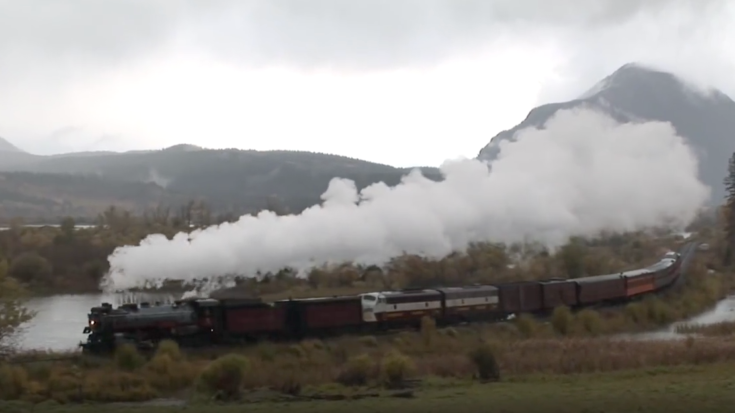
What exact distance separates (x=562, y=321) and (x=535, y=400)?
80.1ft

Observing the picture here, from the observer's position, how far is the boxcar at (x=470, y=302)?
46281 mm

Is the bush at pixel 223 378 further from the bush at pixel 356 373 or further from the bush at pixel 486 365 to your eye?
the bush at pixel 486 365

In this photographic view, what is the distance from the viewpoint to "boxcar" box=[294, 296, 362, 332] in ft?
135

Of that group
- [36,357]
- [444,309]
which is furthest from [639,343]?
[36,357]

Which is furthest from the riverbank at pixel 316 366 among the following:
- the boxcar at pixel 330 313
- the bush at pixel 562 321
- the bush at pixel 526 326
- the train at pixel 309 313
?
the bush at pixel 562 321

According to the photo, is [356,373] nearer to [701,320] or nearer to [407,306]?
[407,306]

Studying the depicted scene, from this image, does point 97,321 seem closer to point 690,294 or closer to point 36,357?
point 36,357

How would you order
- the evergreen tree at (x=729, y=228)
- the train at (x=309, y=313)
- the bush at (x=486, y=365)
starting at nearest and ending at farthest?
1. the bush at (x=486, y=365)
2. the train at (x=309, y=313)
3. the evergreen tree at (x=729, y=228)

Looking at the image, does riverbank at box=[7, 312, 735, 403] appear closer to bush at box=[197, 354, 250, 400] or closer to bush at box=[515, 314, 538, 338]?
bush at box=[197, 354, 250, 400]

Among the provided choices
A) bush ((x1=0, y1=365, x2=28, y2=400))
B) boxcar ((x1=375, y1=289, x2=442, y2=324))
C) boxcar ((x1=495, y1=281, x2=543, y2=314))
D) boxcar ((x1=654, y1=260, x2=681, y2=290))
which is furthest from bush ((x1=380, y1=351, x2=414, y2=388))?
boxcar ((x1=654, y1=260, x2=681, y2=290))

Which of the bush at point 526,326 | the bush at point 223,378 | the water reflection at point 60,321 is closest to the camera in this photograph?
the bush at point 223,378

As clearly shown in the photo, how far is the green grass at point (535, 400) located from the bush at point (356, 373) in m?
2.25

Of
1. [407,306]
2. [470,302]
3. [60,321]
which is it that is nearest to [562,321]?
[470,302]

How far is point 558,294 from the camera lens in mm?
52906
